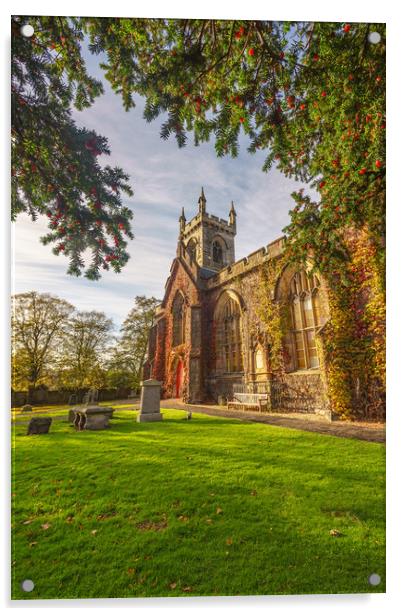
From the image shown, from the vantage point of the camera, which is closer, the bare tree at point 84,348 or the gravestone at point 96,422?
the bare tree at point 84,348

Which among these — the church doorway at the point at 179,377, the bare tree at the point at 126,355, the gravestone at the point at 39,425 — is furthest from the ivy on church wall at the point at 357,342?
the church doorway at the point at 179,377

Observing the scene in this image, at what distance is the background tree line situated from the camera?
301 centimetres

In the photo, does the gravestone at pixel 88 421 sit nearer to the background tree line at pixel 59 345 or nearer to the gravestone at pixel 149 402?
the background tree line at pixel 59 345

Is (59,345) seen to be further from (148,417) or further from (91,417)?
(148,417)

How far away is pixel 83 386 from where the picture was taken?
478cm

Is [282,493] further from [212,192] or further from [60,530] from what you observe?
[212,192]

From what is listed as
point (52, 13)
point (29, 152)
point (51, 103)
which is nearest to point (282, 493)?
point (29, 152)

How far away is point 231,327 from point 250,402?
3.48 m

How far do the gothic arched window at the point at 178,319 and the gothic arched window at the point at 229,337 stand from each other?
2927 millimetres

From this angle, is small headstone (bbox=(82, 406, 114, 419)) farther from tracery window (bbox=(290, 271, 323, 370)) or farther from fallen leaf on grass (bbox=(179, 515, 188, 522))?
tracery window (bbox=(290, 271, 323, 370))

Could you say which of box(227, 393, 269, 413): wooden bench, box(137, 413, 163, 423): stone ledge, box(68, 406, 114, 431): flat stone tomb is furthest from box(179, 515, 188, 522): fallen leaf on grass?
box(227, 393, 269, 413): wooden bench

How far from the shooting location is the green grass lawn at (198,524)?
1981 mm

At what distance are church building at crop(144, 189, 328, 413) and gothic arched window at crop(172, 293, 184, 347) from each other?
0.06m

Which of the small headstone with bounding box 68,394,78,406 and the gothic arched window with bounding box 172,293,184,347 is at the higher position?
the gothic arched window with bounding box 172,293,184,347
